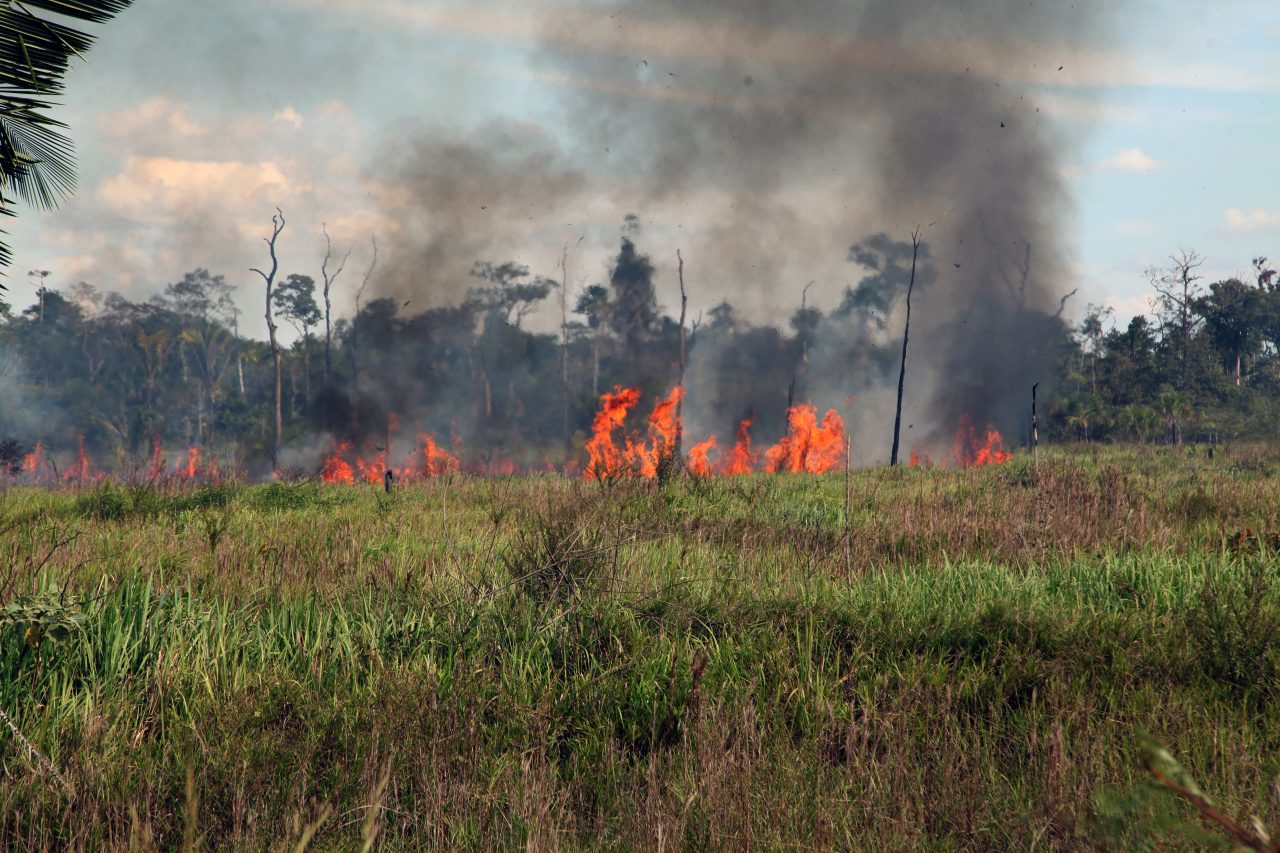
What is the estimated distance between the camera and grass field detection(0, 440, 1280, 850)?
2689 millimetres

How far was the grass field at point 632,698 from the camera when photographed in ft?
8.82

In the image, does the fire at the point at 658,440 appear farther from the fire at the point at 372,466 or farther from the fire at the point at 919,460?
the fire at the point at 372,466

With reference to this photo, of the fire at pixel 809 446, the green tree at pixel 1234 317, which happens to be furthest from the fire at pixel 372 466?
the green tree at pixel 1234 317

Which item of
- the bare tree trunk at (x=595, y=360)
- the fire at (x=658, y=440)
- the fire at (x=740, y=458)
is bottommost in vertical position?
the fire at (x=740, y=458)

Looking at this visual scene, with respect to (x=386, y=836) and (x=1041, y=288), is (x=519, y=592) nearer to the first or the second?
(x=386, y=836)

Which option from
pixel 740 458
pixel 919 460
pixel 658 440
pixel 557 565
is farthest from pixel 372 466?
pixel 557 565

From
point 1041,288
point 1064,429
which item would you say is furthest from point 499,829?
point 1041,288

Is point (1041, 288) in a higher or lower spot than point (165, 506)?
higher

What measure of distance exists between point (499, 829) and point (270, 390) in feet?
169

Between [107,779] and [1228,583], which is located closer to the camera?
[107,779]

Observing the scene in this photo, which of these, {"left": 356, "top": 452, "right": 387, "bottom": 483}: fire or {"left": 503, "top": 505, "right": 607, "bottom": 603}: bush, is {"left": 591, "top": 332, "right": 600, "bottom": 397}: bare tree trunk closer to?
{"left": 356, "top": 452, "right": 387, "bottom": 483}: fire

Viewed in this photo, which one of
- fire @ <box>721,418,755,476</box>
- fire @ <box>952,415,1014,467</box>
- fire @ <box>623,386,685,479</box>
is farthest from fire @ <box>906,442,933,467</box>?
fire @ <box>623,386,685,479</box>

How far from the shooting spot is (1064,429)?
118 feet

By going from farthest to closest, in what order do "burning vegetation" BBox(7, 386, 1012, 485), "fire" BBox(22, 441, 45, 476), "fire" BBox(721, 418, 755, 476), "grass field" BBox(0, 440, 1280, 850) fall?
"fire" BBox(22, 441, 45, 476) < "fire" BBox(721, 418, 755, 476) < "burning vegetation" BBox(7, 386, 1012, 485) < "grass field" BBox(0, 440, 1280, 850)
